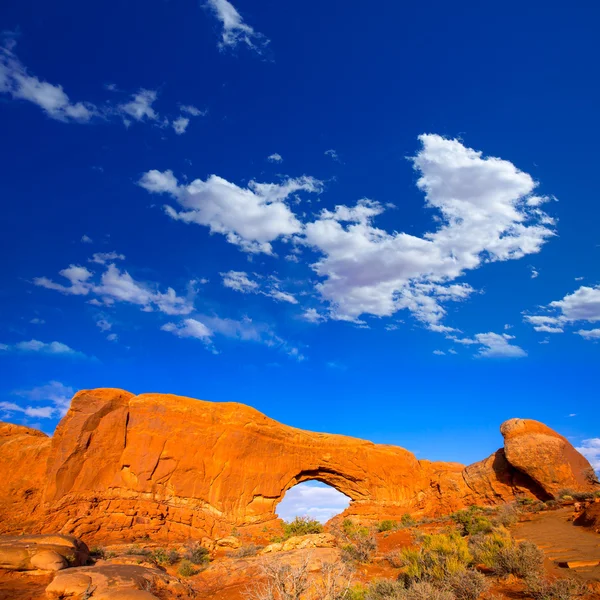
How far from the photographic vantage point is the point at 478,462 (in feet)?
97.1

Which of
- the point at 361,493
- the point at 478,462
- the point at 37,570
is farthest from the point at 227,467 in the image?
the point at 478,462

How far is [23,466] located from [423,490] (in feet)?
91.4

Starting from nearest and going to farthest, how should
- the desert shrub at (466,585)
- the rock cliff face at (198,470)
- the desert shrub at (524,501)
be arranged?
the desert shrub at (466,585) < the rock cliff face at (198,470) < the desert shrub at (524,501)

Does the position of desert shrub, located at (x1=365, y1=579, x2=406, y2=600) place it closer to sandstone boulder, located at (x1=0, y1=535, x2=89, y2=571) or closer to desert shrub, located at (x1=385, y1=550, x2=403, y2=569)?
desert shrub, located at (x1=385, y1=550, x2=403, y2=569)

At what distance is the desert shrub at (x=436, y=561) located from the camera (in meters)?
7.23

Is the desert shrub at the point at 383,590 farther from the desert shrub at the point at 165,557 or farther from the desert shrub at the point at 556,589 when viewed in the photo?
the desert shrub at the point at 165,557

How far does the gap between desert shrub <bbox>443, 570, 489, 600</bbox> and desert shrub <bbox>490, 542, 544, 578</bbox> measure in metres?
1.20

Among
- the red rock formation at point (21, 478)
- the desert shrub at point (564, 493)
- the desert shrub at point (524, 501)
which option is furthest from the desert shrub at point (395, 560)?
the red rock formation at point (21, 478)

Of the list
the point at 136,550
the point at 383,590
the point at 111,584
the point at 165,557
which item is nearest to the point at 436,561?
the point at 383,590

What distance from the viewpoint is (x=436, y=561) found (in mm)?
7699

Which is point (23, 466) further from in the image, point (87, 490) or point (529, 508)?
point (529, 508)

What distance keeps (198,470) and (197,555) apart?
24.5 ft

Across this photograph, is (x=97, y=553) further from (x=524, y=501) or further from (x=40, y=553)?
(x=524, y=501)

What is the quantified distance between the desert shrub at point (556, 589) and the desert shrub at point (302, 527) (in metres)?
16.5
